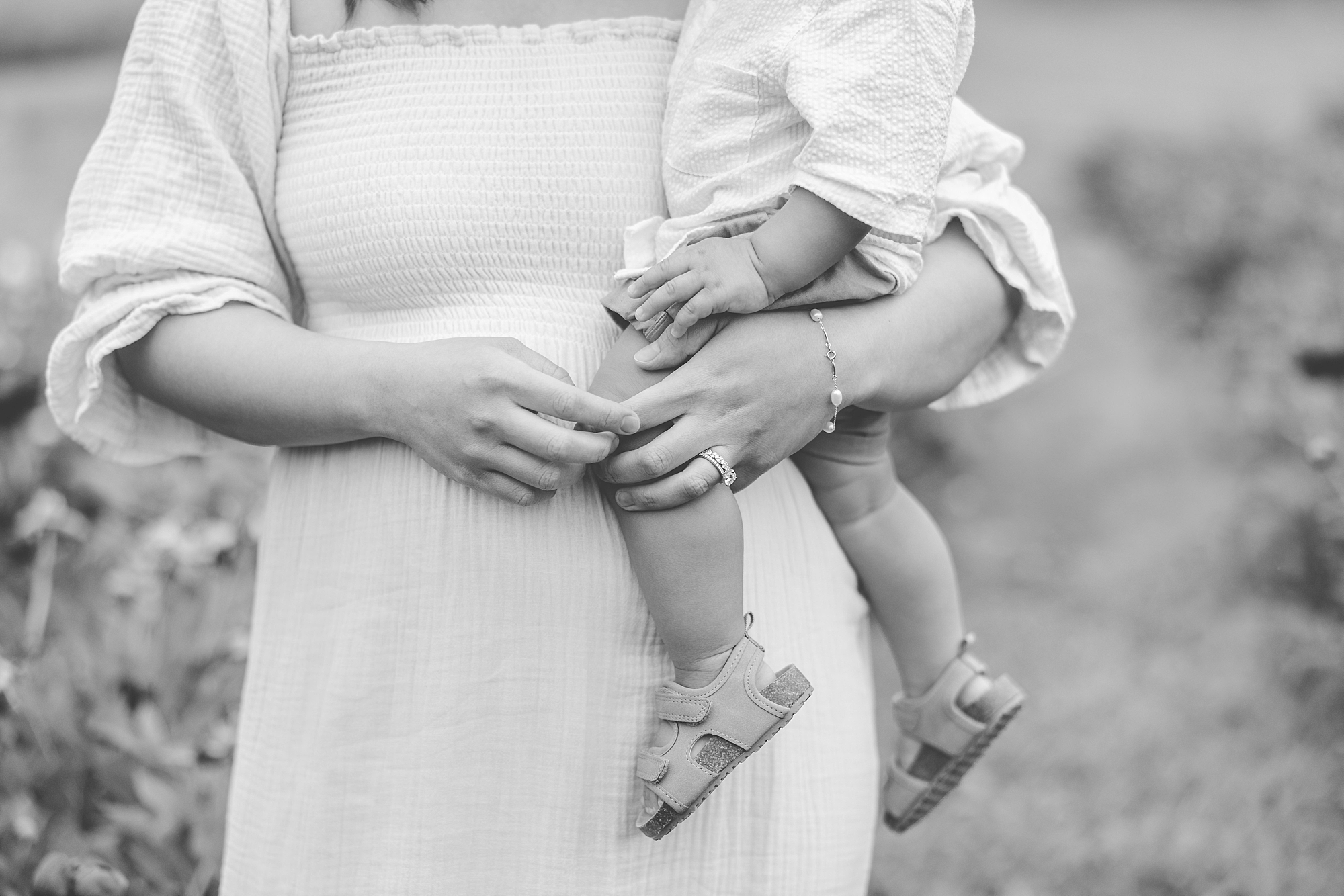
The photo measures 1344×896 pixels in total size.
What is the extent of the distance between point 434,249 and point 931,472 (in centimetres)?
348

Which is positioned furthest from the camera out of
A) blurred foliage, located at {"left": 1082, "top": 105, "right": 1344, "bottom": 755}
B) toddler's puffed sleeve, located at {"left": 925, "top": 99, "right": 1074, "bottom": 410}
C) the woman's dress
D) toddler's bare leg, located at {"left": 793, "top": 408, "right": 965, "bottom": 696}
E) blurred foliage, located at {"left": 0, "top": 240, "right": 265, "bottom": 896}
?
blurred foliage, located at {"left": 1082, "top": 105, "right": 1344, "bottom": 755}

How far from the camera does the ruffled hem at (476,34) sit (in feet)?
4.50

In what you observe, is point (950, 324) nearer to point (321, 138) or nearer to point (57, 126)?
point (321, 138)

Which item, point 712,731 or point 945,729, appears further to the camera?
point 945,729

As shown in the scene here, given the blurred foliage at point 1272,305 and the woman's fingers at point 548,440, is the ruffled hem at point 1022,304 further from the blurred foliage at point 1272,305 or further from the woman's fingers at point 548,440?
the blurred foliage at point 1272,305

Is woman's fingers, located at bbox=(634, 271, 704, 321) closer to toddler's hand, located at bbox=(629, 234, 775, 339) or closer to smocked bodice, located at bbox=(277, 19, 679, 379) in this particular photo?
toddler's hand, located at bbox=(629, 234, 775, 339)

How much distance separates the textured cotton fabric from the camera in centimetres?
125

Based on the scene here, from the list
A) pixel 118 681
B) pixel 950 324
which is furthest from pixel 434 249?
pixel 118 681

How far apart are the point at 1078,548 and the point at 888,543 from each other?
373 cm

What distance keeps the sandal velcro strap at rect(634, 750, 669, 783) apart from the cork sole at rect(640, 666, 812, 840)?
0.10 ft

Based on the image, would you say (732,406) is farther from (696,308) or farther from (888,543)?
(888,543)

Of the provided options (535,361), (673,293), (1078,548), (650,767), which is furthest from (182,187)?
(1078,548)

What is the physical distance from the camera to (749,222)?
1.32 m

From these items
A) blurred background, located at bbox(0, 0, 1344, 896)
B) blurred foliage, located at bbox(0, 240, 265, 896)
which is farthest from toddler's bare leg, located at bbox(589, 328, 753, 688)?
blurred background, located at bbox(0, 0, 1344, 896)
